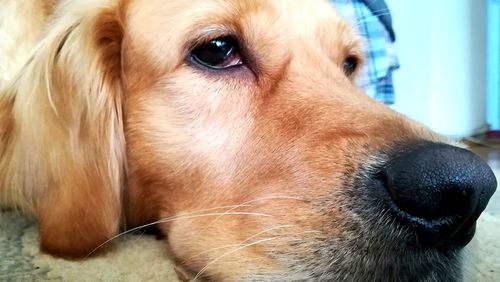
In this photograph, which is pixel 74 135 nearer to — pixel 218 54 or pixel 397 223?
pixel 218 54

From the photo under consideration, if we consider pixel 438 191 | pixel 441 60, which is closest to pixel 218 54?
pixel 438 191

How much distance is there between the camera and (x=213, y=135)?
1.09 meters

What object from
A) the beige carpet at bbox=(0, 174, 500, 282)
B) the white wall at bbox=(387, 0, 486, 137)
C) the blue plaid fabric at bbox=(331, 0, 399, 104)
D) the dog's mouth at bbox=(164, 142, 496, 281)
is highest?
the dog's mouth at bbox=(164, 142, 496, 281)

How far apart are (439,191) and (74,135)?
673 millimetres

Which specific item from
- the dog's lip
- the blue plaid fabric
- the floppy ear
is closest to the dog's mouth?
the dog's lip

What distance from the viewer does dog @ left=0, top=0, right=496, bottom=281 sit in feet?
2.78

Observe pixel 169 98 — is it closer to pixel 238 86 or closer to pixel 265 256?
pixel 238 86

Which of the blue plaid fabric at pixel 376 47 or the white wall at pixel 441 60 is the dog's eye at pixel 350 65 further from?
the white wall at pixel 441 60

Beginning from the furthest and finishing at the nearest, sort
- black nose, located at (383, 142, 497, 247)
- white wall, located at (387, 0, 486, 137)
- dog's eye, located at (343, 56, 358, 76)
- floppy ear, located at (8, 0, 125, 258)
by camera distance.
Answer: white wall, located at (387, 0, 486, 137)
dog's eye, located at (343, 56, 358, 76)
floppy ear, located at (8, 0, 125, 258)
black nose, located at (383, 142, 497, 247)

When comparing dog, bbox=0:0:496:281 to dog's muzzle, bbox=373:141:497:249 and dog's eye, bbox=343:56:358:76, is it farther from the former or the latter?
dog's eye, bbox=343:56:358:76

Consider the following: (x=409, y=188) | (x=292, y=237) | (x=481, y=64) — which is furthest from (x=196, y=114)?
(x=481, y=64)

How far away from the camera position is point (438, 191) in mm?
791

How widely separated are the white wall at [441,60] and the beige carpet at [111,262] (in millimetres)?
3629

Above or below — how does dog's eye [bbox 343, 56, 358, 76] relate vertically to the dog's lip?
below
